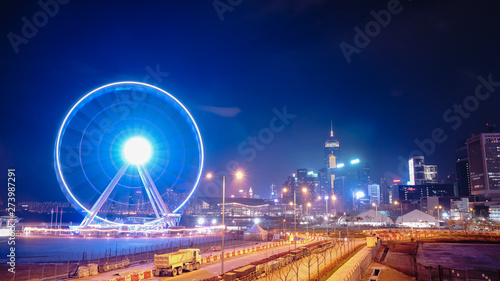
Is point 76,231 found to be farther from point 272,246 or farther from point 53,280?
point 53,280

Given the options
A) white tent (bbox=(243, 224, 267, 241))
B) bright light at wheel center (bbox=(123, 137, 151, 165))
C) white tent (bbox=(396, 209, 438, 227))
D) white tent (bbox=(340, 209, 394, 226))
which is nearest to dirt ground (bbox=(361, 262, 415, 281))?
white tent (bbox=(243, 224, 267, 241))

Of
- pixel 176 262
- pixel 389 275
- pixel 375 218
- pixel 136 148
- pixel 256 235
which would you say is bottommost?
pixel 389 275

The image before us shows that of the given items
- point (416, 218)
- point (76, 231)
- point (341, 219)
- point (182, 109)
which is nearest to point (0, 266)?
point (182, 109)

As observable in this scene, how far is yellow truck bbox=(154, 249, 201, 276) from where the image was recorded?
1307 inches

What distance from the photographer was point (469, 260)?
48688 millimetres

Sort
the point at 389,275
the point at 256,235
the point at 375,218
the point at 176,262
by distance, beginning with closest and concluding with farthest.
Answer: the point at 176,262, the point at 389,275, the point at 256,235, the point at 375,218

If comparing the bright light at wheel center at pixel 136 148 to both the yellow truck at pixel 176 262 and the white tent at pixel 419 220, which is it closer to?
the yellow truck at pixel 176 262

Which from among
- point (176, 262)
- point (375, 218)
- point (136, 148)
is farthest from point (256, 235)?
point (375, 218)

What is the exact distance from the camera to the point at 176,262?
3422cm

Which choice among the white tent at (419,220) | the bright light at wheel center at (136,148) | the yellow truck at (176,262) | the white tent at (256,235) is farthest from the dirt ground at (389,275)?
the white tent at (419,220)

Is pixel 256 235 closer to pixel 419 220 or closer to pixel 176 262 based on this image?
pixel 176 262

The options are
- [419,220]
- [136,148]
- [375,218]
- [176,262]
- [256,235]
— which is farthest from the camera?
[375,218]

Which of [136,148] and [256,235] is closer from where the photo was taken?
[136,148]

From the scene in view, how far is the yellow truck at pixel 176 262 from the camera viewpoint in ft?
109
